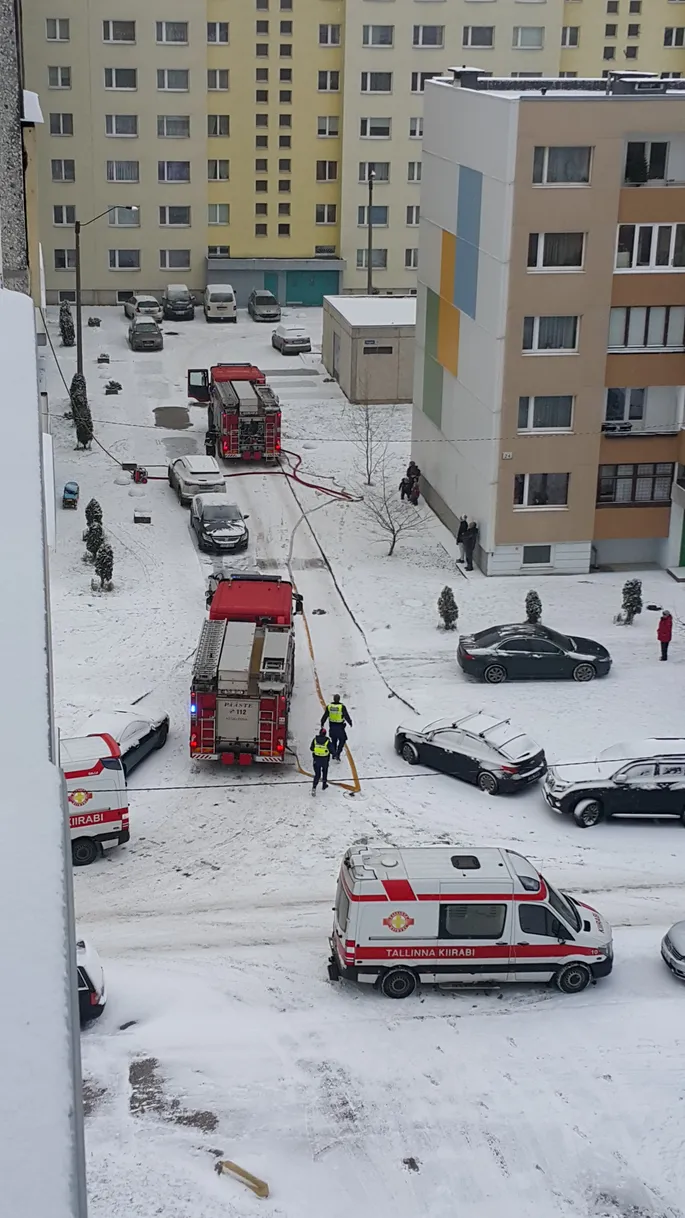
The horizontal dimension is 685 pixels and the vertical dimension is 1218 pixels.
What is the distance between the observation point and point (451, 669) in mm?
33250

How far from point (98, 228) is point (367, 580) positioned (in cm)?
3981

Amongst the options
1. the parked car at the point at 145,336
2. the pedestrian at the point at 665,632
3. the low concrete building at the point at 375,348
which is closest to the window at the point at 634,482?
the pedestrian at the point at 665,632

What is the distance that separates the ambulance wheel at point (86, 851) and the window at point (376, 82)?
56349 millimetres

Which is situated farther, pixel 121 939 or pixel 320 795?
pixel 320 795

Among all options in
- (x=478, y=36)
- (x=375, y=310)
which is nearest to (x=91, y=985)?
(x=375, y=310)

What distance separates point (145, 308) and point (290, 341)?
864 cm

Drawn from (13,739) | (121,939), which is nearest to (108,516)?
(121,939)

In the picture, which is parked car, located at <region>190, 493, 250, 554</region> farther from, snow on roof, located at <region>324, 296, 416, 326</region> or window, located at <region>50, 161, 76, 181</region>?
window, located at <region>50, 161, 76, 181</region>

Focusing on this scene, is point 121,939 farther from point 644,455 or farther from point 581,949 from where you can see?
point 644,455

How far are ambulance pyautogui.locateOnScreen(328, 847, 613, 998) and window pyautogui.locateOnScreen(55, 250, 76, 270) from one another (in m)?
56.7

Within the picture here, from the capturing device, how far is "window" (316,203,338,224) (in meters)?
74.6

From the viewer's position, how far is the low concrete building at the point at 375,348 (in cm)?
5562

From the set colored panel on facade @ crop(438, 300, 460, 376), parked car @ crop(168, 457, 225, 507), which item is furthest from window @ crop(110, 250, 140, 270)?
colored panel on facade @ crop(438, 300, 460, 376)

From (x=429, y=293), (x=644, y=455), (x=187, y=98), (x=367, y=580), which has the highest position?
(x=187, y=98)
